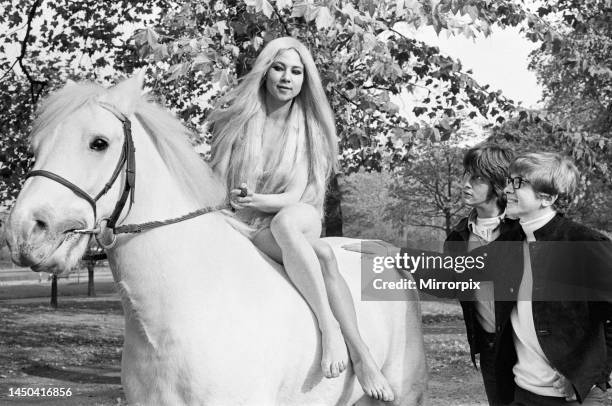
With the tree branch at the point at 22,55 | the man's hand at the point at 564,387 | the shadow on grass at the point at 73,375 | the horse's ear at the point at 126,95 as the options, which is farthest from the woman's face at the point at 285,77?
the tree branch at the point at 22,55

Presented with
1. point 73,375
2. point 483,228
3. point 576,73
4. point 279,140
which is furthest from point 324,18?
point 576,73

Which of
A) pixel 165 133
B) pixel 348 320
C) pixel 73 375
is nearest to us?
pixel 165 133

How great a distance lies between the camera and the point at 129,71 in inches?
414

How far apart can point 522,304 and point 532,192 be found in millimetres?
614

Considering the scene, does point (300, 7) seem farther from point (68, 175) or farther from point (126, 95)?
point (68, 175)

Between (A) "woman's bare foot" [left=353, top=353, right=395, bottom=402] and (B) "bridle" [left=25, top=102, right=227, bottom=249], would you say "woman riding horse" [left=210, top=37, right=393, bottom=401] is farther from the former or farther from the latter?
(B) "bridle" [left=25, top=102, right=227, bottom=249]

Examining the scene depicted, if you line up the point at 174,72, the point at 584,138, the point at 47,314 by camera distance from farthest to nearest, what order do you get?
the point at 47,314, the point at 584,138, the point at 174,72

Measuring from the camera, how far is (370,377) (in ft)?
12.6

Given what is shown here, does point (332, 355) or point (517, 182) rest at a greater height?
point (517, 182)

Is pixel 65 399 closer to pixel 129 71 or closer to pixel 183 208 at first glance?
pixel 129 71

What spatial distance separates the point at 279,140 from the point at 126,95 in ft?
3.42

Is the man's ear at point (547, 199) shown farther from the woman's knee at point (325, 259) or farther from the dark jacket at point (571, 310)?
the woman's knee at point (325, 259)

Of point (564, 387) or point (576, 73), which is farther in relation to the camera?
point (576, 73)

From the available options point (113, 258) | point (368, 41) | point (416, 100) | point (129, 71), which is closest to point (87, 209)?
point (113, 258)
